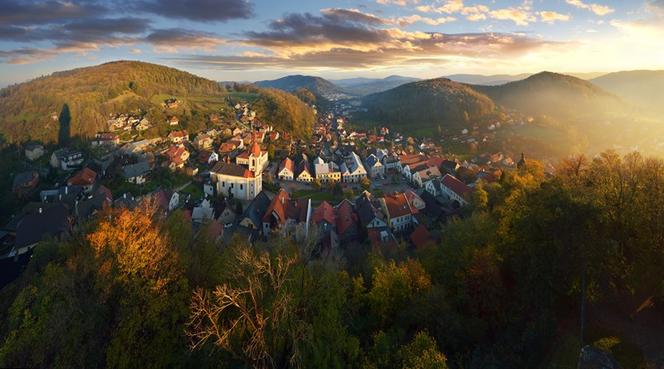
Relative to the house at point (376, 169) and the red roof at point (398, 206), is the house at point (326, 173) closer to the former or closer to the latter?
the house at point (376, 169)

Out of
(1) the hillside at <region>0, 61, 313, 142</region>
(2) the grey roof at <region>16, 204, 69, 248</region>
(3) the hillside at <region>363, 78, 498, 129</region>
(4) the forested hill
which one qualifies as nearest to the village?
(2) the grey roof at <region>16, 204, 69, 248</region>

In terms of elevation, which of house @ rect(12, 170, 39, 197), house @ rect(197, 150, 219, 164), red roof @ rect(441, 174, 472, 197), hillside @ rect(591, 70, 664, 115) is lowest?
house @ rect(12, 170, 39, 197)

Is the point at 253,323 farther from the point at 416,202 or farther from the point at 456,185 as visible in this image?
Result: the point at 456,185

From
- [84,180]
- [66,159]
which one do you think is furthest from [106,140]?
[84,180]

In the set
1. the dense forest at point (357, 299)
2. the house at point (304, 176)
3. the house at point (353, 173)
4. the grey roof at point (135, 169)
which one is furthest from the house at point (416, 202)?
the grey roof at point (135, 169)

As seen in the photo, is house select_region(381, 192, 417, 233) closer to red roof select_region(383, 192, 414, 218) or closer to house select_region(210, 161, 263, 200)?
red roof select_region(383, 192, 414, 218)

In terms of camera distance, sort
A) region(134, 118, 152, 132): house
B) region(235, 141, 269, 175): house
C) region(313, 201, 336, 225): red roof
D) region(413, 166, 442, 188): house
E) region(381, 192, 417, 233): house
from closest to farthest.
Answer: region(313, 201, 336, 225): red roof → region(381, 192, 417, 233): house → region(413, 166, 442, 188): house → region(235, 141, 269, 175): house → region(134, 118, 152, 132): house

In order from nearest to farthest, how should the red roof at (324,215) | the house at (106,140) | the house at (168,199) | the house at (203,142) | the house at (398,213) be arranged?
the red roof at (324,215) → the house at (398,213) → the house at (168,199) → the house at (106,140) → the house at (203,142)
